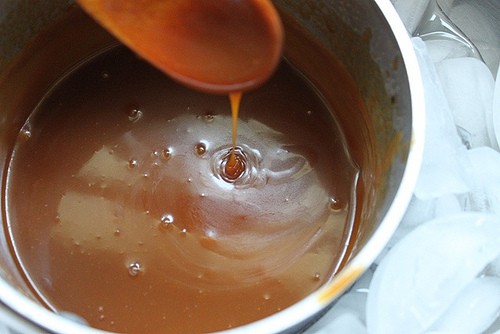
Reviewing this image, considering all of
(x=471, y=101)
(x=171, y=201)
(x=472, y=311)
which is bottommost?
(x=171, y=201)

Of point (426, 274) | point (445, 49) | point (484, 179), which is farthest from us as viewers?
point (445, 49)

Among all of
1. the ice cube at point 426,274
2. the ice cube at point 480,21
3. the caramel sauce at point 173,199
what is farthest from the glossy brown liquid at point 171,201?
the ice cube at point 480,21

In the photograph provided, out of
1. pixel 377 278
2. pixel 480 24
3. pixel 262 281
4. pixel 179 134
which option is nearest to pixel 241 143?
pixel 179 134

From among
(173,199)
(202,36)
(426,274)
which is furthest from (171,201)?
(426,274)

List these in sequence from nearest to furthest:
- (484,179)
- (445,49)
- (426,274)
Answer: (426,274) < (484,179) < (445,49)

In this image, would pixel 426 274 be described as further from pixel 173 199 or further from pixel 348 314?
pixel 173 199

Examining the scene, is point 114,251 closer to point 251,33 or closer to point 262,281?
point 262,281

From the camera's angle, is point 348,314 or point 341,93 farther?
point 341,93
